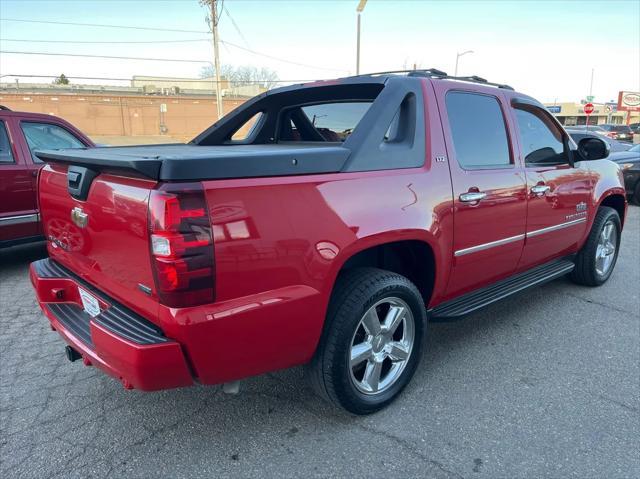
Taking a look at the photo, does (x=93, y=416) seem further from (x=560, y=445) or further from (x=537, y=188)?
(x=537, y=188)

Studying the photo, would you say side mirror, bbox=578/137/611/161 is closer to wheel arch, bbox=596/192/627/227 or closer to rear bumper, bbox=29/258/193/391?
wheel arch, bbox=596/192/627/227

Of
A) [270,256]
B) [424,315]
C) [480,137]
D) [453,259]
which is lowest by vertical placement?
[424,315]

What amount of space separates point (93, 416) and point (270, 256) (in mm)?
1516

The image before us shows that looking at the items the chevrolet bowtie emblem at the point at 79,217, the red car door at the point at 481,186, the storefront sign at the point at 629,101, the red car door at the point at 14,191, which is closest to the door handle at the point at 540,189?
the red car door at the point at 481,186

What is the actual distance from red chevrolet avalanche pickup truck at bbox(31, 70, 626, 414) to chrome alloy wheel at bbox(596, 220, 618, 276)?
1.26 meters

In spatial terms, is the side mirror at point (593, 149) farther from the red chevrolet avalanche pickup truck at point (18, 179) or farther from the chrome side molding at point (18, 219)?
the chrome side molding at point (18, 219)

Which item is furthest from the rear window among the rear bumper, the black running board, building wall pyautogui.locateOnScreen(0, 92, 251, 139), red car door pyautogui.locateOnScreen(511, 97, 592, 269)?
building wall pyautogui.locateOnScreen(0, 92, 251, 139)

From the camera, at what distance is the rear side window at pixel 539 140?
375cm

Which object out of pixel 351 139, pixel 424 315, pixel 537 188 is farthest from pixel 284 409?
pixel 537 188

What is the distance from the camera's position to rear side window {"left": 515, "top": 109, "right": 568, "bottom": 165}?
147 inches

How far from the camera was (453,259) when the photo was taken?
304 centimetres

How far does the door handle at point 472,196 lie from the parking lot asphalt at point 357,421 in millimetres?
1149

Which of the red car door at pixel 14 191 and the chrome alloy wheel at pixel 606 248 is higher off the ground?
the red car door at pixel 14 191

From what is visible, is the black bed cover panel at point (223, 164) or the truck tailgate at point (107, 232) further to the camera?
the truck tailgate at point (107, 232)
